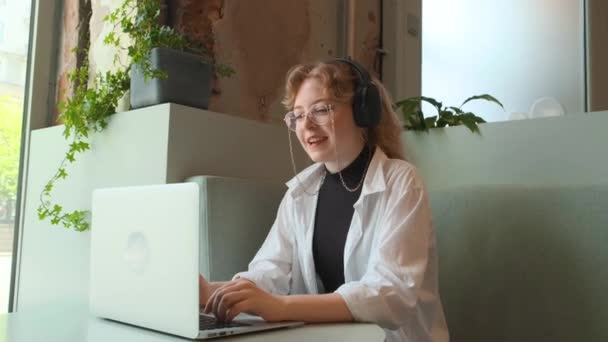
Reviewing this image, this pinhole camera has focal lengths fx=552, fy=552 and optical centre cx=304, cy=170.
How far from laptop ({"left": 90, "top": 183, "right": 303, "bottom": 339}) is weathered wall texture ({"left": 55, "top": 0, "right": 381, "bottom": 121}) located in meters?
1.11

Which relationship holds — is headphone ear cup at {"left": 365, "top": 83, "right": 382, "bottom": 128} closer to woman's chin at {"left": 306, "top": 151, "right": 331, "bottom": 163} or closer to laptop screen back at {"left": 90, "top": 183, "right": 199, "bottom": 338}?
woman's chin at {"left": 306, "top": 151, "right": 331, "bottom": 163}

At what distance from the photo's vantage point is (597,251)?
4.22 feet

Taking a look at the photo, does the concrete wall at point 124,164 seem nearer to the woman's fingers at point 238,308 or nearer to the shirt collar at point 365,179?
the shirt collar at point 365,179

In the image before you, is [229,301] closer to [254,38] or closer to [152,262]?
[152,262]

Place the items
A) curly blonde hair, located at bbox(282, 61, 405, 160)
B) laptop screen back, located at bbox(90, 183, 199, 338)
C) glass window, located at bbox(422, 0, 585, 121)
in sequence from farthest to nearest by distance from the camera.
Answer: glass window, located at bbox(422, 0, 585, 121), curly blonde hair, located at bbox(282, 61, 405, 160), laptop screen back, located at bbox(90, 183, 199, 338)

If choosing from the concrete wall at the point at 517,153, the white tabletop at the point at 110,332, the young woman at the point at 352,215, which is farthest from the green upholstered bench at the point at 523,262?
the white tabletop at the point at 110,332

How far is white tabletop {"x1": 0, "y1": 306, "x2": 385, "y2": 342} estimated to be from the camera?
0.84 m

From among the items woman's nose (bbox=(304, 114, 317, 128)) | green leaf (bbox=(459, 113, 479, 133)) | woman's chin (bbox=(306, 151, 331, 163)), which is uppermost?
green leaf (bbox=(459, 113, 479, 133))

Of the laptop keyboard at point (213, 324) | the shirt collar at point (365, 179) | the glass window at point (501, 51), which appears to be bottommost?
the laptop keyboard at point (213, 324)

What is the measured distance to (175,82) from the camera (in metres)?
1.72

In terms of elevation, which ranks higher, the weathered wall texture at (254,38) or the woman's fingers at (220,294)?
the weathered wall texture at (254,38)

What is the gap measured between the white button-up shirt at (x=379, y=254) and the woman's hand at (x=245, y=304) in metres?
0.14

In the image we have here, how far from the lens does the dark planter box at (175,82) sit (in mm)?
1711

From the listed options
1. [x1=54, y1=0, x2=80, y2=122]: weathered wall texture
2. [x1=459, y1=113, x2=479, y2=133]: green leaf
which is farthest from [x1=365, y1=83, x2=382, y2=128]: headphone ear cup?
[x1=54, y1=0, x2=80, y2=122]: weathered wall texture
